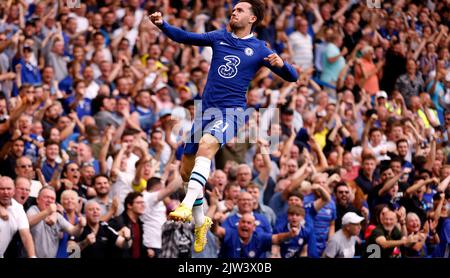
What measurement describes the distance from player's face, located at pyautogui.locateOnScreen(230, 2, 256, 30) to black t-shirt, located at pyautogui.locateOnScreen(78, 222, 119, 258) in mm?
3852

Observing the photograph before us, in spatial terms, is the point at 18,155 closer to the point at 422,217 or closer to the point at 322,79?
the point at 422,217

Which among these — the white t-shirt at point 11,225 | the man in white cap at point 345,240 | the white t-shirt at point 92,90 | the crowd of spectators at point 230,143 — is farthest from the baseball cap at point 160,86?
the white t-shirt at point 11,225

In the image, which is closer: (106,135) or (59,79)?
(106,135)

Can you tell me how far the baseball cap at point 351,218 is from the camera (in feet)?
49.7

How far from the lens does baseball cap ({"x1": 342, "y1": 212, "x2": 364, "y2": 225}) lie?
1515 cm

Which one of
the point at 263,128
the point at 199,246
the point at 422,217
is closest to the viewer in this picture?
the point at 199,246

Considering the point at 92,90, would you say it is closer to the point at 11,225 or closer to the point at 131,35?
the point at 131,35

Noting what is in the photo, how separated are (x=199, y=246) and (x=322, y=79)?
9.81 meters

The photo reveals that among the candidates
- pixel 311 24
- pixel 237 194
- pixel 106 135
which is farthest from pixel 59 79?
pixel 311 24

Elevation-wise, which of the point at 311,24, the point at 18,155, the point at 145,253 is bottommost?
the point at 145,253

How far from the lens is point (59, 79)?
18.4 m

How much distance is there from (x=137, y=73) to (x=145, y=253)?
16.7 feet

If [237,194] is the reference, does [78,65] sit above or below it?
above
